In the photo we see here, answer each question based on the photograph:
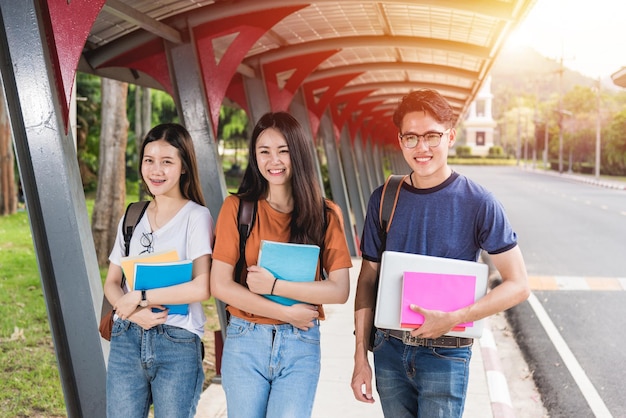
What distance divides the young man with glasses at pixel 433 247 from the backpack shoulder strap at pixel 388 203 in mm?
20

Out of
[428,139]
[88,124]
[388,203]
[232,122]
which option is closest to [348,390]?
[388,203]

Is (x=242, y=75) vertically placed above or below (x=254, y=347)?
above

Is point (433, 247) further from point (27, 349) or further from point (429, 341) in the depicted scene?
point (27, 349)

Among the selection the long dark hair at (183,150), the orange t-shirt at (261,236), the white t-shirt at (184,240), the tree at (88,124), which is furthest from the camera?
the tree at (88,124)

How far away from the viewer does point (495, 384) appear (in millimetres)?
5859

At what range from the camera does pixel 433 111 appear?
111 inches

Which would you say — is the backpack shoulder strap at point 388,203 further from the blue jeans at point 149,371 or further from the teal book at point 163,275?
the blue jeans at point 149,371

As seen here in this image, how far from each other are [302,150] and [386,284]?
0.69 metres

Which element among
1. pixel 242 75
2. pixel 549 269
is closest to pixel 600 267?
pixel 549 269

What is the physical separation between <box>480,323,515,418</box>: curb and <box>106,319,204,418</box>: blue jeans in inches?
116

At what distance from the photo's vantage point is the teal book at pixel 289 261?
287cm

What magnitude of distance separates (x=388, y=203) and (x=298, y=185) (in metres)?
0.39

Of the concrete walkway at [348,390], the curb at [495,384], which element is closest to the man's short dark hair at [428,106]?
the concrete walkway at [348,390]

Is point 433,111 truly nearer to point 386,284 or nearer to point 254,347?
point 386,284
